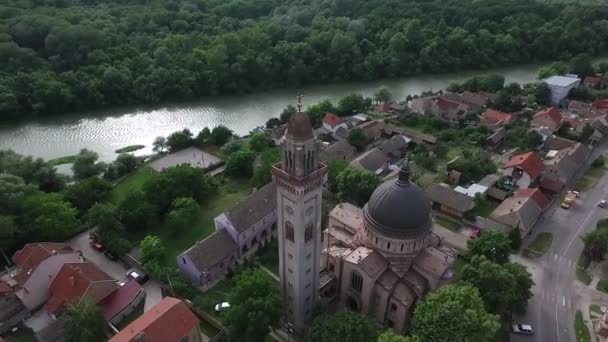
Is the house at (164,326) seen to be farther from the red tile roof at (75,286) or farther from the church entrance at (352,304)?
the church entrance at (352,304)

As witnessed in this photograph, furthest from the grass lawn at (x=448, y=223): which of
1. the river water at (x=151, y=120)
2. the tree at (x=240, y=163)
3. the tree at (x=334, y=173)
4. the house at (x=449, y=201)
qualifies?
the river water at (x=151, y=120)

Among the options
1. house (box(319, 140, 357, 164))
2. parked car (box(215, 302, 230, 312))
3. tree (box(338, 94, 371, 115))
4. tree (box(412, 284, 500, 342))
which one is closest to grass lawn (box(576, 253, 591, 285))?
tree (box(412, 284, 500, 342))

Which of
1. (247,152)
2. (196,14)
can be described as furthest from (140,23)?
→ (247,152)

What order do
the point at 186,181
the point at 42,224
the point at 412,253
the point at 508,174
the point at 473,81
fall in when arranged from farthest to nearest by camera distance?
the point at 473,81, the point at 508,174, the point at 186,181, the point at 42,224, the point at 412,253

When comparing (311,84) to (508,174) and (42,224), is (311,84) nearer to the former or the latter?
(508,174)

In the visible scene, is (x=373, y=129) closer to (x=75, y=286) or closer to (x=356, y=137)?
(x=356, y=137)

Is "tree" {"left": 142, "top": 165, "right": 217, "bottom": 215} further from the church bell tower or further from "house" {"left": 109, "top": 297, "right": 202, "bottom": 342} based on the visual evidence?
the church bell tower
